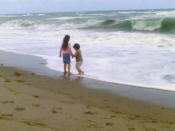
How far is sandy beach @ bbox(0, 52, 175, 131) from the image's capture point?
126 inches

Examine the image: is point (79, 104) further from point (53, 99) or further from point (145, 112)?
point (145, 112)

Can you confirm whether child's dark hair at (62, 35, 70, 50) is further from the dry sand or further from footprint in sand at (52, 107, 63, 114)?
footprint in sand at (52, 107, 63, 114)

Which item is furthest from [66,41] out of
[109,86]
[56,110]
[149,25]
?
[149,25]

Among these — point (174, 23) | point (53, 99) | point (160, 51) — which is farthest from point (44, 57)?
point (174, 23)

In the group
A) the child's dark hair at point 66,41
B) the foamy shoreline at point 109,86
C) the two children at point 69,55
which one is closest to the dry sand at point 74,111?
the foamy shoreline at point 109,86

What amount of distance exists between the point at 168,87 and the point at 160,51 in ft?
15.7

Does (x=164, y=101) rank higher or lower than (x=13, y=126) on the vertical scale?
lower

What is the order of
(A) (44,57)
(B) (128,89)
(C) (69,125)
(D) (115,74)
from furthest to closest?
(A) (44,57) < (D) (115,74) < (B) (128,89) < (C) (69,125)

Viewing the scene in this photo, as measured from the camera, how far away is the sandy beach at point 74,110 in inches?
126

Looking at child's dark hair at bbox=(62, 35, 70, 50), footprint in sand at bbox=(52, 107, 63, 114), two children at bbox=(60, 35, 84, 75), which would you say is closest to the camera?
footprint in sand at bbox=(52, 107, 63, 114)

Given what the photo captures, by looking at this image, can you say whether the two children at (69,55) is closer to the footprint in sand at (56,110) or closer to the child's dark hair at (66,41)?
the child's dark hair at (66,41)

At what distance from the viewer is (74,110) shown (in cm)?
390

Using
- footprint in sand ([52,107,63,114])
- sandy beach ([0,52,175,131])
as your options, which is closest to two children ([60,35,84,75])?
sandy beach ([0,52,175,131])

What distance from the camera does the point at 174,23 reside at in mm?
22594
